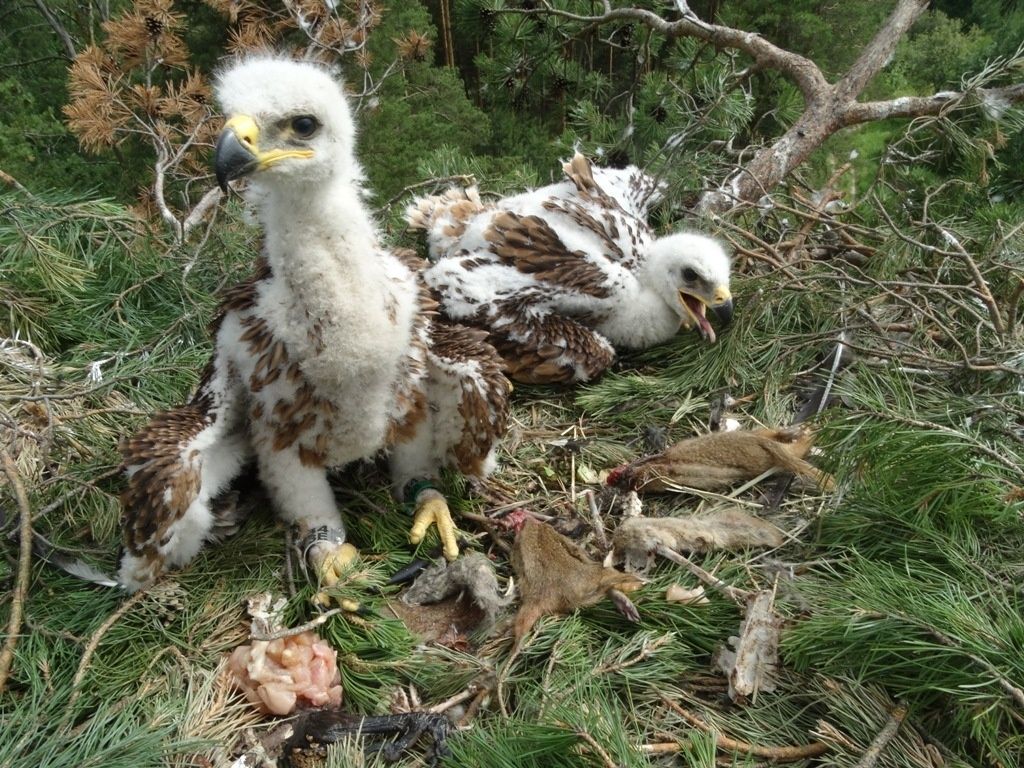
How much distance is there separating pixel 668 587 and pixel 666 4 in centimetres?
375

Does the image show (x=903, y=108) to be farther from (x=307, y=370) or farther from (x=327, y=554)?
(x=327, y=554)

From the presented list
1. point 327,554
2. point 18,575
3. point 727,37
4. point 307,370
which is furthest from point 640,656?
point 727,37

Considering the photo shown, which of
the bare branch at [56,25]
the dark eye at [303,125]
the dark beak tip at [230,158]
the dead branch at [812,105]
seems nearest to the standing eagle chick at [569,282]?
the dead branch at [812,105]

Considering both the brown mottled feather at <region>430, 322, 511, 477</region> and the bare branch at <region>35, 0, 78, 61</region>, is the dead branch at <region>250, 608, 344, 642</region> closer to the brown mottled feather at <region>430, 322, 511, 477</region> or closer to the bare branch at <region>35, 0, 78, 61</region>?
the brown mottled feather at <region>430, 322, 511, 477</region>

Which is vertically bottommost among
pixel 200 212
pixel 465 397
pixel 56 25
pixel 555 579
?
pixel 56 25

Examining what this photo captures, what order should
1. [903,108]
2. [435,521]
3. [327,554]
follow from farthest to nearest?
1. [903,108]
2. [435,521]
3. [327,554]

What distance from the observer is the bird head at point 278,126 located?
5.54 ft

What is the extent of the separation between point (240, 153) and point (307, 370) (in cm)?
57

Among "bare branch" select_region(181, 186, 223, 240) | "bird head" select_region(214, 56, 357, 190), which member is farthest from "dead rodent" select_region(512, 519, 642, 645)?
"bare branch" select_region(181, 186, 223, 240)

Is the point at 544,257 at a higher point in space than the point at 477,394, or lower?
lower

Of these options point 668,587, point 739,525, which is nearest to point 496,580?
point 668,587

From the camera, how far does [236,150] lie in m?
1.67

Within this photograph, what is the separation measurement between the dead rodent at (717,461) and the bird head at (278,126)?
4.53 feet

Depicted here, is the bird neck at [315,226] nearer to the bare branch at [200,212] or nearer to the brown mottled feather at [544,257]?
the brown mottled feather at [544,257]
